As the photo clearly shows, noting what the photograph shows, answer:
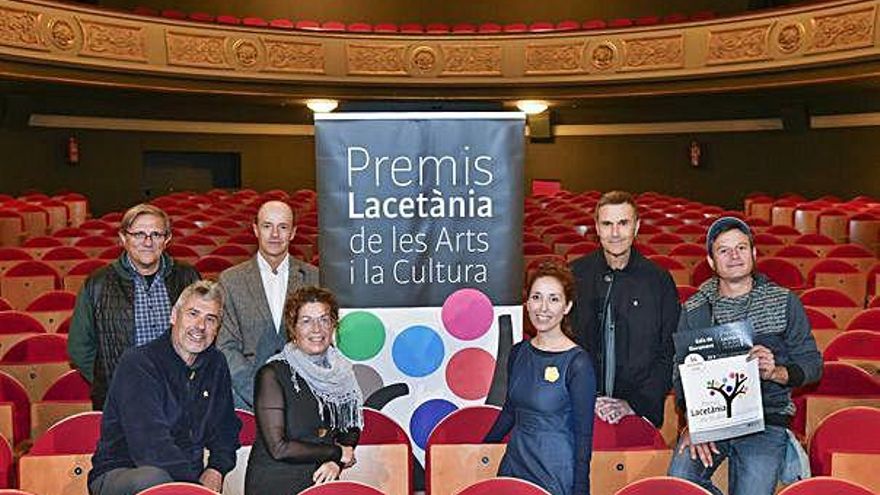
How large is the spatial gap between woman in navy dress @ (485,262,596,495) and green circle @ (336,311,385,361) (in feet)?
1.98

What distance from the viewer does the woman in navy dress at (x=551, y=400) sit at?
9.05 ft

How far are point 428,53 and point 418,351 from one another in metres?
13.0

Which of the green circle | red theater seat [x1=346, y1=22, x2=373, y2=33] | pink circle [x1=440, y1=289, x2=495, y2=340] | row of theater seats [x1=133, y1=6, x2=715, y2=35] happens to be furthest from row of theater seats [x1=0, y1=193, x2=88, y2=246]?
pink circle [x1=440, y1=289, x2=495, y2=340]

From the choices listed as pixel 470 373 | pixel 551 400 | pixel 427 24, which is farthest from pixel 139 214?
pixel 427 24

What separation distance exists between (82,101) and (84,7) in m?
3.57

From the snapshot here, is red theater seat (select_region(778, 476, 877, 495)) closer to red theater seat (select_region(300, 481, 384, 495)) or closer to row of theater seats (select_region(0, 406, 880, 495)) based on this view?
row of theater seats (select_region(0, 406, 880, 495))

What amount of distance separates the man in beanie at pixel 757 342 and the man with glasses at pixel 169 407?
59.5 inches

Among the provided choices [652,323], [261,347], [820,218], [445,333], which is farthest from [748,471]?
[820,218]

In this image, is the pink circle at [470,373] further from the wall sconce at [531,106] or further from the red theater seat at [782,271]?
the wall sconce at [531,106]

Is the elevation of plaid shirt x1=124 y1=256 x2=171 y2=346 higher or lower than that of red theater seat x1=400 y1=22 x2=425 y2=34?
lower

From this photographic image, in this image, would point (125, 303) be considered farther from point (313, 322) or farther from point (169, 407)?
point (313, 322)

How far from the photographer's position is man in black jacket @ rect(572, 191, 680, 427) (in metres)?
3.27

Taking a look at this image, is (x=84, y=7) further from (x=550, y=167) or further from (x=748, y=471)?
(x=748, y=471)

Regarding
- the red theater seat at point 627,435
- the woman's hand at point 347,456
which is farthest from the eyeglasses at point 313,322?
the red theater seat at point 627,435
